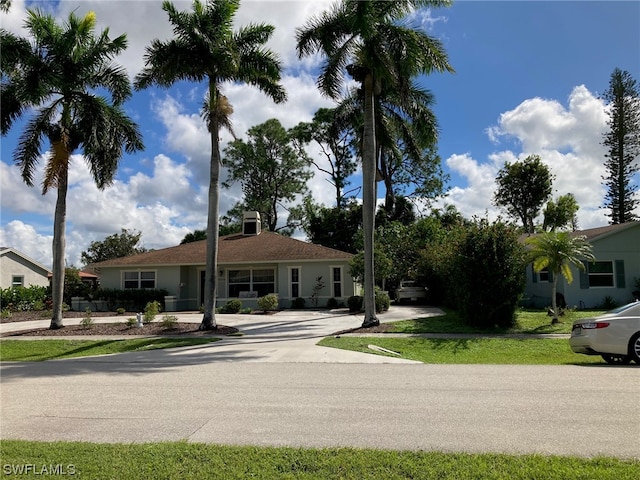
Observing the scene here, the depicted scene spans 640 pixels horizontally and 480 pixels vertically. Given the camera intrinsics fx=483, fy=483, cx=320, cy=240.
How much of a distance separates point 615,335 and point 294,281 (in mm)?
19365

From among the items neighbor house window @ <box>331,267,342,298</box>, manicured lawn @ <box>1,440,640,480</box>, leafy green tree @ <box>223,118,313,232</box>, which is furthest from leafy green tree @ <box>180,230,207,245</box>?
manicured lawn @ <box>1,440,640,480</box>

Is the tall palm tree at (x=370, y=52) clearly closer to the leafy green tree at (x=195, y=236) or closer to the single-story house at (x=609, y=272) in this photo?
the single-story house at (x=609, y=272)

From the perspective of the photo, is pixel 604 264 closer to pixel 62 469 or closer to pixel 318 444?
pixel 318 444

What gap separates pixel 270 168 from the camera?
50.3 m

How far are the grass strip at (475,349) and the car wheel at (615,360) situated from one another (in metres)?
0.31

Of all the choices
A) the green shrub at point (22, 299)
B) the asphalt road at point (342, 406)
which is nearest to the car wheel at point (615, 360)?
the asphalt road at point (342, 406)

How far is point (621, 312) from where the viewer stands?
10.7m

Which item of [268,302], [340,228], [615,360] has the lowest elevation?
[615,360]

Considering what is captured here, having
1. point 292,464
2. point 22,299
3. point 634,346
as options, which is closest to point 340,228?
point 22,299

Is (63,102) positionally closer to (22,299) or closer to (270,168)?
(22,299)

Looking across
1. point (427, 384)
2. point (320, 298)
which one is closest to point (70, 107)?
point (320, 298)

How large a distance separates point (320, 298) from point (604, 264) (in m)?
15.0

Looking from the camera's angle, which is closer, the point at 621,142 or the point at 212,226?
the point at 212,226

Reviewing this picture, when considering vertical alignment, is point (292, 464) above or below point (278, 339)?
above
